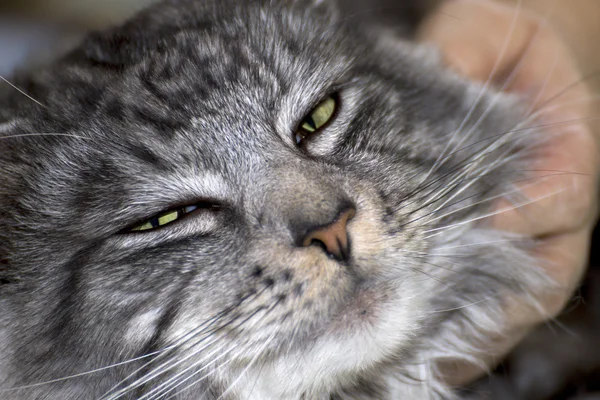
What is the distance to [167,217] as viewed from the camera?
104 centimetres

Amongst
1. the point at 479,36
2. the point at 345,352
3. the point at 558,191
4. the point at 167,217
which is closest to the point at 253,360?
the point at 345,352

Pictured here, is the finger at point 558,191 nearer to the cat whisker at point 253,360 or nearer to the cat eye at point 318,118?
the cat eye at point 318,118

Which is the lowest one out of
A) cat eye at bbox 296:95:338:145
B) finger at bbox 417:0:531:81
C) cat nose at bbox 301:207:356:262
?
cat nose at bbox 301:207:356:262

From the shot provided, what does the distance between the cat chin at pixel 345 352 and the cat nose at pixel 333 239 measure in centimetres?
9

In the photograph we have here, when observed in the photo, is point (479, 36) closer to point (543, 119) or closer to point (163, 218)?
point (543, 119)

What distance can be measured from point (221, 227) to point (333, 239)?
0.73 ft

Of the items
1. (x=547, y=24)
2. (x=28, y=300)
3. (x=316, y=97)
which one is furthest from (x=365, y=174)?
(x=547, y=24)

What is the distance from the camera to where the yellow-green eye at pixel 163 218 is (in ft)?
3.35

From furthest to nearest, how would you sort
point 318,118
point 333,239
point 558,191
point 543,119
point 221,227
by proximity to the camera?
point 543,119
point 558,191
point 318,118
point 221,227
point 333,239

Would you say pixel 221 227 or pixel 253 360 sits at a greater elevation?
pixel 221 227

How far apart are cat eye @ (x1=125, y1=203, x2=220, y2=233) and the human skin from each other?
2.32ft

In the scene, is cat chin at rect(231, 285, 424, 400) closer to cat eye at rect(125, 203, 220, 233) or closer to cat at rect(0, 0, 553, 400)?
cat at rect(0, 0, 553, 400)

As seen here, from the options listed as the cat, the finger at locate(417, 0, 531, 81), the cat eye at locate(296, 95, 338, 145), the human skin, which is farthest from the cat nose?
the finger at locate(417, 0, 531, 81)

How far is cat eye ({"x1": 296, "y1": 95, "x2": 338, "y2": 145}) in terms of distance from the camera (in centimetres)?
112
